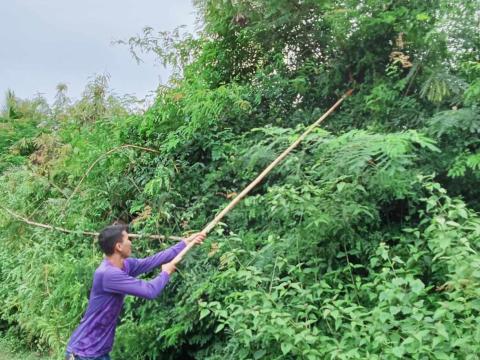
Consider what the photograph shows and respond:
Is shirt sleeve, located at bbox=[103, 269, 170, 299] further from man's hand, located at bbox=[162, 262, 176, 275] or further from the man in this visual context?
man's hand, located at bbox=[162, 262, 176, 275]

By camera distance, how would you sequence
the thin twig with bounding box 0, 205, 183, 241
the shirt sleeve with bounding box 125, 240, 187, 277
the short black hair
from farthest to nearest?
the thin twig with bounding box 0, 205, 183, 241
the shirt sleeve with bounding box 125, 240, 187, 277
the short black hair

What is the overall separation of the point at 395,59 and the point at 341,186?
5.98 ft

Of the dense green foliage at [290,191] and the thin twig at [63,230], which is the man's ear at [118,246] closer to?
the dense green foliage at [290,191]

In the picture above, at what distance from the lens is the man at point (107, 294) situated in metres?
3.72

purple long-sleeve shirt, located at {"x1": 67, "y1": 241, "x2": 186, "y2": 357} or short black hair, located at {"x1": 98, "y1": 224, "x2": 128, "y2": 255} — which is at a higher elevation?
short black hair, located at {"x1": 98, "y1": 224, "x2": 128, "y2": 255}

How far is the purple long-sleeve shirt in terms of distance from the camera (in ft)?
12.2

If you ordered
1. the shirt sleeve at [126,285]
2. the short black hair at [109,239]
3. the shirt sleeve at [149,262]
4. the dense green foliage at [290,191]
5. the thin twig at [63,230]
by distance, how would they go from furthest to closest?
1. the thin twig at [63,230]
2. the shirt sleeve at [149,262]
3. the short black hair at [109,239]
4. the shirt sleeve at [126,285]
5. the dense green foliage at [290,191]

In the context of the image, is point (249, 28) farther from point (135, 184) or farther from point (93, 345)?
point (93, 345)

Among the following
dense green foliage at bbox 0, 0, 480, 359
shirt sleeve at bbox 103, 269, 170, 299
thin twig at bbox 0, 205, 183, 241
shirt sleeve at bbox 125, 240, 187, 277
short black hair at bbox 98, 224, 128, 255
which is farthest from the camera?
thin twig at bbox 0, 205, 183, 241

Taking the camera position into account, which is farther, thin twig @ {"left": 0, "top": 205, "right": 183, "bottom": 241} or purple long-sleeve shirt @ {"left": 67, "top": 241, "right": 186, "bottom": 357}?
thin twig @ {"left": 0, "top": 205, "right": 183, "bottom": 241}

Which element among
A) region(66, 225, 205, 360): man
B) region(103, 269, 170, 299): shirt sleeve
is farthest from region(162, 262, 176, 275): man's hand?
region(103, 269, 170, 299): shirt sleeve

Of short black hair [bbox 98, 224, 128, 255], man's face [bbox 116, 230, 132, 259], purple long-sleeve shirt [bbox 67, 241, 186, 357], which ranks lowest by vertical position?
purple long-sleeve shirt [bbox 67, 241, 186, 357]

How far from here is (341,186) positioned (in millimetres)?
3928

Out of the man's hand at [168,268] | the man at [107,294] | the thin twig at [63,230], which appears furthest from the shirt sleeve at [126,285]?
the thin twig at [63,230]
